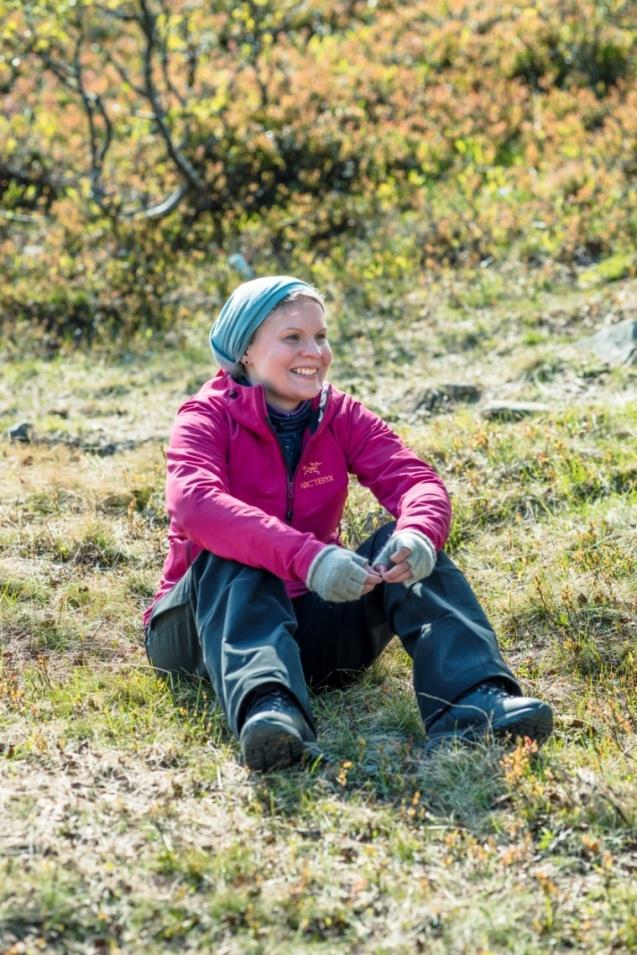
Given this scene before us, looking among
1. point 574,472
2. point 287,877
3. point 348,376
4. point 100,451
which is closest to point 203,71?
point 348,376

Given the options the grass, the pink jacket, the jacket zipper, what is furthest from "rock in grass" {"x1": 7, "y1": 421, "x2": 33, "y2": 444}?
the jacket zipper

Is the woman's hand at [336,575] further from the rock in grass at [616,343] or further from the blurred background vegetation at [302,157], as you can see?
the blurred background vegetation at [302,157]

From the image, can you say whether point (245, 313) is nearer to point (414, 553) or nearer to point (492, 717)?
point (414, 553)

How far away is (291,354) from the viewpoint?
4.47m

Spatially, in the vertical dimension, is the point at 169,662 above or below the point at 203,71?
below

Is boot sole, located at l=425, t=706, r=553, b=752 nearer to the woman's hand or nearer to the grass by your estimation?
the grass

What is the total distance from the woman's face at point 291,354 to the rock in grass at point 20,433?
3.19 metres

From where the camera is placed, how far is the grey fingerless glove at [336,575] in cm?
381

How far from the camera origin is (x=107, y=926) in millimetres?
3158

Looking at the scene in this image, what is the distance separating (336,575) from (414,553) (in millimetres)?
331

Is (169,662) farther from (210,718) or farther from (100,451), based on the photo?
(100,451)

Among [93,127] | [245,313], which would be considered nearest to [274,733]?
[245,313]

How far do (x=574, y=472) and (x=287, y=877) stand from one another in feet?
11.3

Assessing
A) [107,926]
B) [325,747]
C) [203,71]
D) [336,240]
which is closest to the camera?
[107,926]
